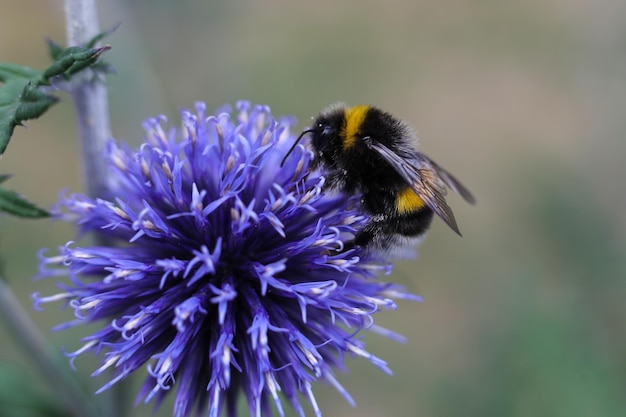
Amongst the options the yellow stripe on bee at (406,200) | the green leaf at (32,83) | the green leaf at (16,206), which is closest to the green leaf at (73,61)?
the green leaf at (32,83)

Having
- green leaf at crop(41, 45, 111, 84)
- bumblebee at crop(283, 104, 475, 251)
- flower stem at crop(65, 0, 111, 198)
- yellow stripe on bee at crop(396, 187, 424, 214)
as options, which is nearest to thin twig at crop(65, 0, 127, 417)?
flower stem at crop(65, 0, 111, 198)

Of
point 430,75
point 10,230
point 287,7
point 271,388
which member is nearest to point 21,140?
point 10,230

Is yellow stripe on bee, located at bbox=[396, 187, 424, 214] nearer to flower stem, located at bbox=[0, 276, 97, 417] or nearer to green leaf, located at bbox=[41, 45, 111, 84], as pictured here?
green leaf, located at bbox=[41, 45, 111, 84]

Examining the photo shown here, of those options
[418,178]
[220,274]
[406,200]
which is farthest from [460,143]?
[220,274]

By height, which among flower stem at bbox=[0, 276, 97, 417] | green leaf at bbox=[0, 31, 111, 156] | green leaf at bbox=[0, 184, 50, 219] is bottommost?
flower stem at bbox=[0, 276, 97, 417]

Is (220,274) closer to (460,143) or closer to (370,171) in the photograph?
(370,171)
